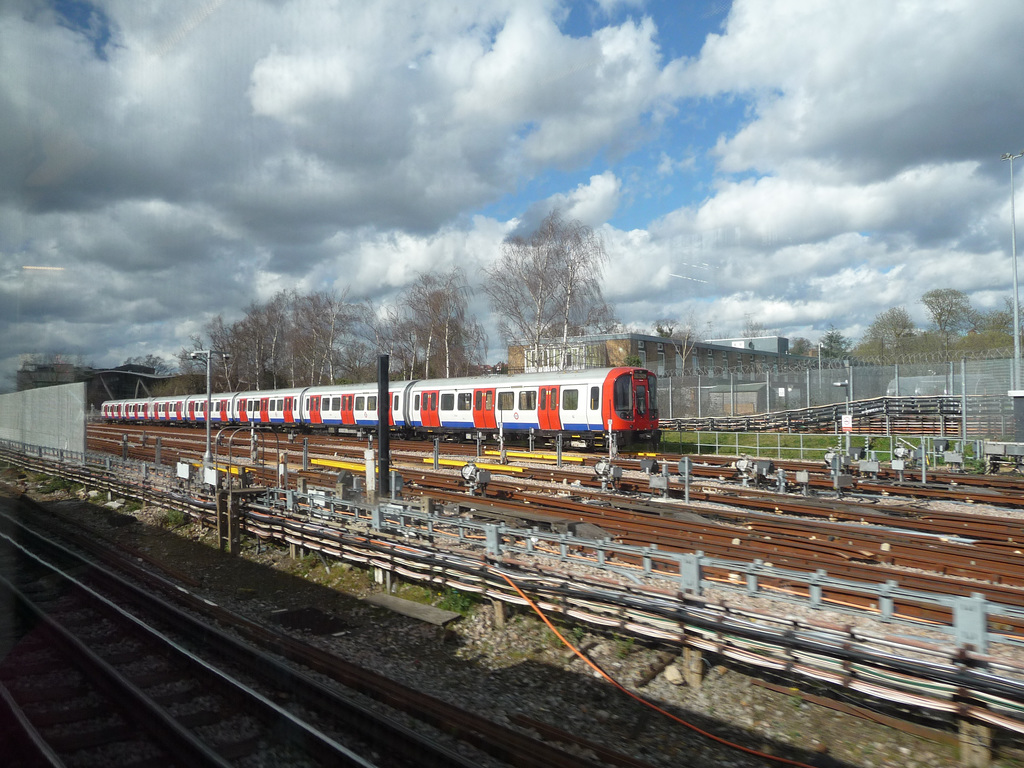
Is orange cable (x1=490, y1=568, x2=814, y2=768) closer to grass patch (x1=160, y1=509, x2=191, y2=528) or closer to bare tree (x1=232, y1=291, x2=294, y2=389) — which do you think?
grass patch (x1=160, y1=509, x2=191, y2=528)

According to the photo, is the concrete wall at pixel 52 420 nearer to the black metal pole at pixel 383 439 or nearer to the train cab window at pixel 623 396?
the black metal pole at pixel 383 439

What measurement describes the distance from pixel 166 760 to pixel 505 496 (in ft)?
33.4

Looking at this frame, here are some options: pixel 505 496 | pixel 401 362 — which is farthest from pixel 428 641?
pixel 401 362

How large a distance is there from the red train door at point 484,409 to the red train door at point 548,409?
224 cm

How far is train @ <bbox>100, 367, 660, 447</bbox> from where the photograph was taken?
72.1ft

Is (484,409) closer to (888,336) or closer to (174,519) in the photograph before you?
(174,519)

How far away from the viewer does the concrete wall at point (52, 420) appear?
65.6 feet

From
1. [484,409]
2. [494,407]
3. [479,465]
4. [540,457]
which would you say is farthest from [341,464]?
[484,409]

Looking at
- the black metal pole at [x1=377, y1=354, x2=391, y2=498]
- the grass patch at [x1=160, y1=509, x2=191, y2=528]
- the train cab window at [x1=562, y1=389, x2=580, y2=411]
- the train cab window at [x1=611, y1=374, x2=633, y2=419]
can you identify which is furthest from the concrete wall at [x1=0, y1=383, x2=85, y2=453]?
the train cab window at [x1=611, y1=374, x2=633, y2=419]

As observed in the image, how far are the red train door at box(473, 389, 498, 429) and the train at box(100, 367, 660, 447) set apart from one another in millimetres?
38

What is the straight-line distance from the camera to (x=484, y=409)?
25469 mm

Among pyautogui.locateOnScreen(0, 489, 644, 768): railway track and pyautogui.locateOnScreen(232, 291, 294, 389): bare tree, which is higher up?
pyautogui.locateOnScreen(232, 291, 294, 389): bare tree

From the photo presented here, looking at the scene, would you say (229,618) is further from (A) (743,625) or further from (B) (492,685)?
(A) (743,625)

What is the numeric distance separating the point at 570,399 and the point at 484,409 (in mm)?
4240
